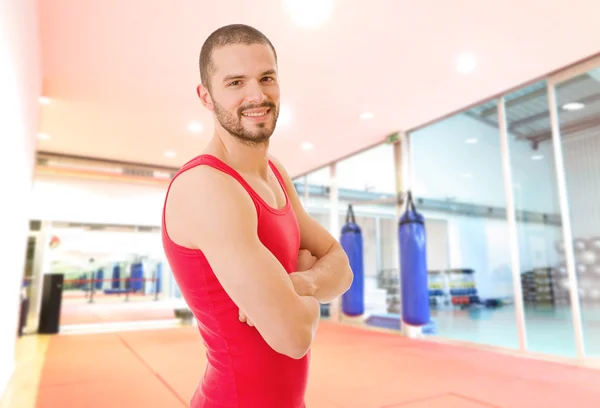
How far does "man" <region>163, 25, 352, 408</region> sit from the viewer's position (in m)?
0.62

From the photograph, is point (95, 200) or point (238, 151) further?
point (95, 200)

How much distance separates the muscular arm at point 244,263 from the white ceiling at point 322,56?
3.29 meters

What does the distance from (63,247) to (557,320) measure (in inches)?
617

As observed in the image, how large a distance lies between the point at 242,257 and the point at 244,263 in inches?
0.4

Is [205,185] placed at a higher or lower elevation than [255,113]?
lower

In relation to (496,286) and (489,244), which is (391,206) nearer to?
(489,244)

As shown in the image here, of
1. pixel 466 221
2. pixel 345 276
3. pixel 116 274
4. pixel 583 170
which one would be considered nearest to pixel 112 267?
pixel 116 274

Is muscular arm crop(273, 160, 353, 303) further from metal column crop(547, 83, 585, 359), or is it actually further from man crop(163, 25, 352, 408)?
metal column crop(547, 83, 585, 359)

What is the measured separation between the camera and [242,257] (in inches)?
24.2

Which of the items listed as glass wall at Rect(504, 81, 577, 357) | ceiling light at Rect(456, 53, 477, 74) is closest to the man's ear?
ceiling light at Rect(456, 53, 477, 74)

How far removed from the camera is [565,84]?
15.7 feet

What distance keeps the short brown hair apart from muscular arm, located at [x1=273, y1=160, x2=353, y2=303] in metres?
0.34

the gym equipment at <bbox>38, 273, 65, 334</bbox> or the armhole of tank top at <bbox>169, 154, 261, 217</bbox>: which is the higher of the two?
the armhole of tank top at <bbox>169, 154, 261, 217</bbox>

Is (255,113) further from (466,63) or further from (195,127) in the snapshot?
(195,127)
